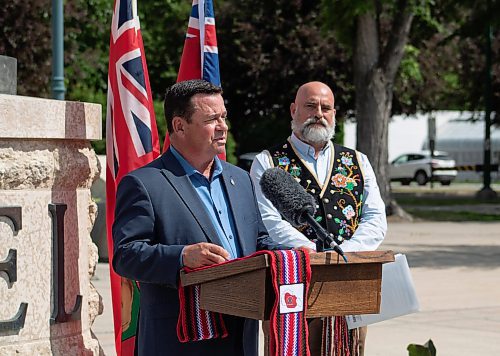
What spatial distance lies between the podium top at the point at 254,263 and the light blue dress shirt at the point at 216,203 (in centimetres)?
31

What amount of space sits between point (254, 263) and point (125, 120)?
263cm

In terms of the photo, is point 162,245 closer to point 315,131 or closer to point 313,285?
point 313,285

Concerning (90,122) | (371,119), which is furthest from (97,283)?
(371,119)

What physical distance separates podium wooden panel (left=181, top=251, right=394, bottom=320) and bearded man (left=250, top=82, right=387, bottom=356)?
1533 millimetres

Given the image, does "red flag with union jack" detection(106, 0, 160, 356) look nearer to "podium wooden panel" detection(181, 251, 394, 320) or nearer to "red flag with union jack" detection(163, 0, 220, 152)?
"red flag with union jack" detection(163, 0, 220, 152)

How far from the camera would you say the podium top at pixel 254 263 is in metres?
3.73

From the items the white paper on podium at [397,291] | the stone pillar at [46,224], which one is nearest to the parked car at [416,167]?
the white paper on podium at [397,291]

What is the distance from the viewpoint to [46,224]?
188 inches

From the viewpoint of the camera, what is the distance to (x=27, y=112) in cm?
466

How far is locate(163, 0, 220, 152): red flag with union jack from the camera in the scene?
6.93 m

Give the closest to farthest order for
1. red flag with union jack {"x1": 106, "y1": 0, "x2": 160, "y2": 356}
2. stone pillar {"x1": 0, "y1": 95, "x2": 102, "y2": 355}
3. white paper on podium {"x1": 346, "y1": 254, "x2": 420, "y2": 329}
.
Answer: stone pillar {"x1": 0, "y1": 95, "x2": 102, "y2": 355} < white paper on podium {"x1": 346, "y1": 254, "x2": 420, "y2": 329} < red flag with union jack {"x1": 106, "y1": 0, "x2": 160, "y2": 356}

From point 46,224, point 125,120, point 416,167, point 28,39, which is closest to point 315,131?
point 125,120

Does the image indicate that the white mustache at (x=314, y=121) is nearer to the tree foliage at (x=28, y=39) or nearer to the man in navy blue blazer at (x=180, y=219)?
the man in navy blue blazer at (x=180, y=219)

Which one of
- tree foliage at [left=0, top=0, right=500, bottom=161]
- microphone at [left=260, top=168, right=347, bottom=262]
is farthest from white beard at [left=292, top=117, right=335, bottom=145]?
tree foliage at [left=0, top=0, right=500, bottom=161]
